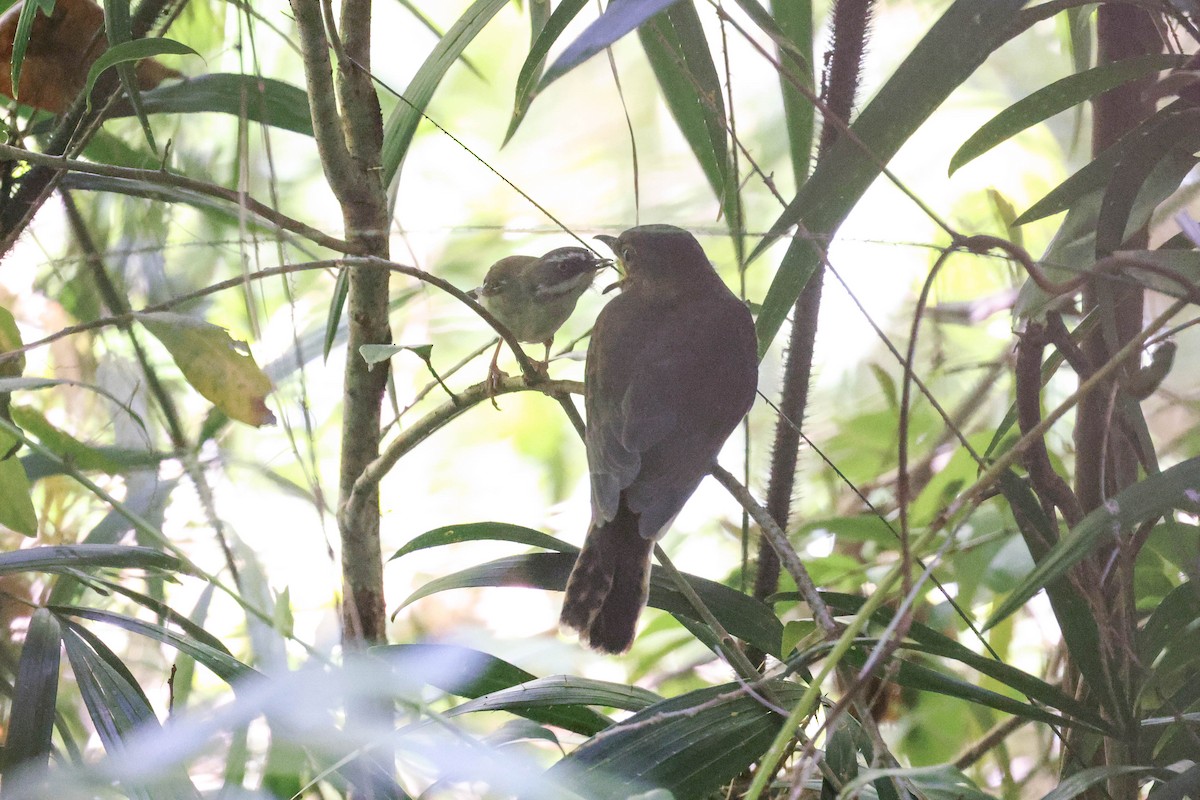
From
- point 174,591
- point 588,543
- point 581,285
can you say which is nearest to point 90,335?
point 174,591

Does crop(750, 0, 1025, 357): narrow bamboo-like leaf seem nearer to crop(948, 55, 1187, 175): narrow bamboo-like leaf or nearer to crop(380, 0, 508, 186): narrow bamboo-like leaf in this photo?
crop(948, 55, 1187, 175): narrow bamboo-like leaf

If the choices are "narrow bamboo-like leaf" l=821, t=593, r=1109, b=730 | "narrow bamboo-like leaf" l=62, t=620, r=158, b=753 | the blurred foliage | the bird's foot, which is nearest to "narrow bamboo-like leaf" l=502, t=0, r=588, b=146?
the blurred foliage

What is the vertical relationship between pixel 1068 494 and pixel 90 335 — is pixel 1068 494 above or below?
below

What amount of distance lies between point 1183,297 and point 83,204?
2.59 metres

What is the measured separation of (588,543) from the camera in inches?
75.3

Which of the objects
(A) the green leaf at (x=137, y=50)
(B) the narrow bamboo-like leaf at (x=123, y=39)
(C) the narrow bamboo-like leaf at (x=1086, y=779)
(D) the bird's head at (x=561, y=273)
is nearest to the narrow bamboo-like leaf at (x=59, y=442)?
(B) the narrow bamboo-like leaf at (x=123, y=39)

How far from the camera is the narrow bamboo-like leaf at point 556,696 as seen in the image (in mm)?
1513

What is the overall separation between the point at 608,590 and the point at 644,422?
1.33 feet

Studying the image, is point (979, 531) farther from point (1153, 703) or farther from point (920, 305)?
point (920, 305)

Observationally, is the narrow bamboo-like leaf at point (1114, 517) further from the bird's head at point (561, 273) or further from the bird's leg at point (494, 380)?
the bird's head at point (561, 273)

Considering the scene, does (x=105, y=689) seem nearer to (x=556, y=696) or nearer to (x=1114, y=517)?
(x=556, y=696)

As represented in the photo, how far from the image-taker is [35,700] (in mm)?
1512

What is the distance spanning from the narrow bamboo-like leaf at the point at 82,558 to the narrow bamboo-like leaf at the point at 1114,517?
130cm

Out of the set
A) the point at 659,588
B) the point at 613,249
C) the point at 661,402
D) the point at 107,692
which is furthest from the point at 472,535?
the point at 613,249
